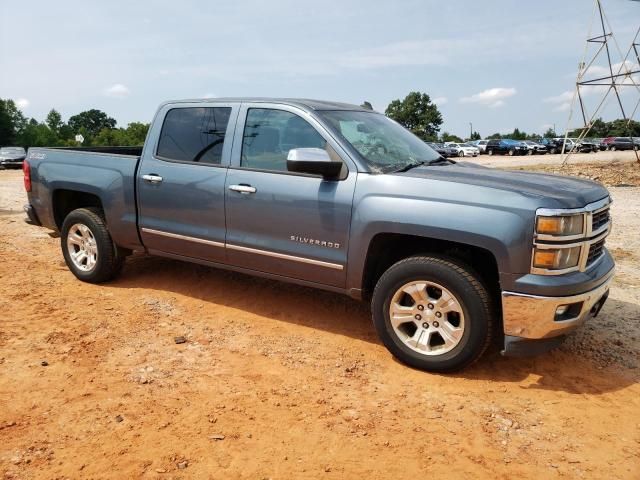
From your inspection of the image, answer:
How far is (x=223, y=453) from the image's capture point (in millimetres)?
2701

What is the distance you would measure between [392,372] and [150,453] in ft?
5.53

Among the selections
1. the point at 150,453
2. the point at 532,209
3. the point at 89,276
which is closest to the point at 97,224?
the point at 89,276

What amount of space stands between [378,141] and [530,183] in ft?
4.19

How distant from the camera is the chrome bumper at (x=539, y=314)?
3238 millimetres

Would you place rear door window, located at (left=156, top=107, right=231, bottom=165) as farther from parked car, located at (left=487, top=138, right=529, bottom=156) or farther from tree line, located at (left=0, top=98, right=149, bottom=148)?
tree line, located at (left=0, top=98, right=149, bottom=148)

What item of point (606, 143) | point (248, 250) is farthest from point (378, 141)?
point (606, 143)

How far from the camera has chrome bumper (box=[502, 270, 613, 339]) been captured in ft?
10.6

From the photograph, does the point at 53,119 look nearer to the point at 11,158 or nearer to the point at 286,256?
the point at 11,158

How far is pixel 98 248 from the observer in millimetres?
5297

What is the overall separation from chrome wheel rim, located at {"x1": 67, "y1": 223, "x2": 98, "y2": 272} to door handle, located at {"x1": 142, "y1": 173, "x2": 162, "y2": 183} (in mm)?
984

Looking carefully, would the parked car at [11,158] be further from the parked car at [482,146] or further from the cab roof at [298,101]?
the parked car at [482,146]

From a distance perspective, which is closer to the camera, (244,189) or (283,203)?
(283,203)

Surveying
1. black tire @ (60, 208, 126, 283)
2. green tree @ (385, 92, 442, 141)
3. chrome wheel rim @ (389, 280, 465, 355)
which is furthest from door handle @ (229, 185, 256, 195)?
green tree @ (385, 92, 442, 141)

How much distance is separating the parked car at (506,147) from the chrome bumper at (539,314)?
44.3m
